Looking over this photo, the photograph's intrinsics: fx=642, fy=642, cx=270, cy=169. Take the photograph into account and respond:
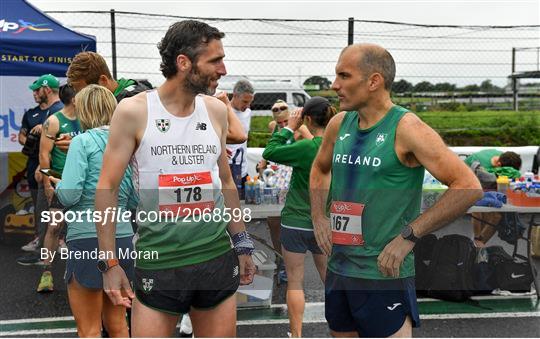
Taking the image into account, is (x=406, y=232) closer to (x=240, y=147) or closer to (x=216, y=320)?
(x=216, y=320)

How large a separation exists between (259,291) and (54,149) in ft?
6.72

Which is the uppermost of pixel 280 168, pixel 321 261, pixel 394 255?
pixel 280 168

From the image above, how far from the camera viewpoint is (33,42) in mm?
7172

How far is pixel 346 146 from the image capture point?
110 inches

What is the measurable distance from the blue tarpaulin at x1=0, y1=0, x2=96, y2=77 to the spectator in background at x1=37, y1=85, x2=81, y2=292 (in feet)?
7.07

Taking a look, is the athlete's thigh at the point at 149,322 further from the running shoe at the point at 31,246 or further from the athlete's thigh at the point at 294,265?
the running shoe at the point at 31,246

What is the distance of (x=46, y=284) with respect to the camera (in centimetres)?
557

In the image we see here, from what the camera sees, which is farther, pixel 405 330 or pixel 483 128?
pixel 483 128

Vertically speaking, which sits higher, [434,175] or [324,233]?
[434,175]

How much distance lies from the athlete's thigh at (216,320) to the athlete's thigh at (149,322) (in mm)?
121

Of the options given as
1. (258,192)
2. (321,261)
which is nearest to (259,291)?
(258,192)

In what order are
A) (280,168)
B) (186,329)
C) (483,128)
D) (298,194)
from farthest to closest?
1. (483,128)
2. (280,168)
3. (186,329)
4. (298,194)

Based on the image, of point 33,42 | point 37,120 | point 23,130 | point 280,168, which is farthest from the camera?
point 33,42

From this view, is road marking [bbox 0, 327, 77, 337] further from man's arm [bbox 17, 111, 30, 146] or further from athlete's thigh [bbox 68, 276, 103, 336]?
man's arm [bbox 17, 111, 30, 146]
